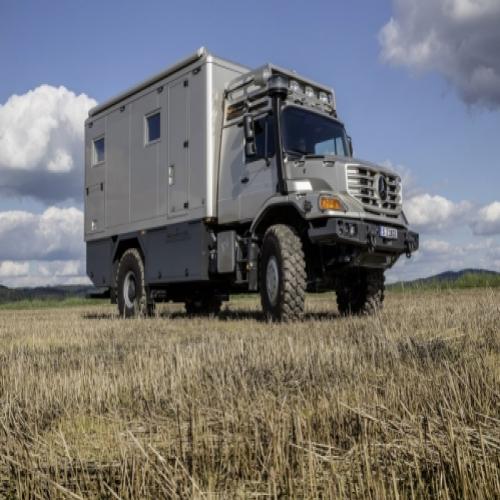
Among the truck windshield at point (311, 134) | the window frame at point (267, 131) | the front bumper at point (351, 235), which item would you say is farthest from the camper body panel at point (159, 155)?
the front bumper at point (351, 235)

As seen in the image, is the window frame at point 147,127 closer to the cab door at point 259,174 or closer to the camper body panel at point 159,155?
the camper body panel at point 159,155

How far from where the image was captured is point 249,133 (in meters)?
8.94

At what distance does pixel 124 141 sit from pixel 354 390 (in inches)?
417

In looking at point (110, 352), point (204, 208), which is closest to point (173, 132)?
point (204, 208)

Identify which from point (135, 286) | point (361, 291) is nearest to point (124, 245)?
point (135, 286)

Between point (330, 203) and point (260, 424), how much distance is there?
601 cm

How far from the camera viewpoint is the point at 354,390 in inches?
111

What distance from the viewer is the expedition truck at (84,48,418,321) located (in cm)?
848

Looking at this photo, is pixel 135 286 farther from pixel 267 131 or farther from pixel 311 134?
pixel 311 134

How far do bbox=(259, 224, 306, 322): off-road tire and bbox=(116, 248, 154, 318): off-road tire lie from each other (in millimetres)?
3642

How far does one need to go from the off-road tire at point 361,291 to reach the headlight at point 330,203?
1756 mm

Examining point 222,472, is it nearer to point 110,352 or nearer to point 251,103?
point 110,352

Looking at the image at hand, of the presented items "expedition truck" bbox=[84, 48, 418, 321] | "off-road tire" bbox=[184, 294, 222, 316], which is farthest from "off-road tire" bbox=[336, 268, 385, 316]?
"off-road tire" bbox=[184, 294, 222, 316]

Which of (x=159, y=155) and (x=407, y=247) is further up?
(x=159, y=155)
